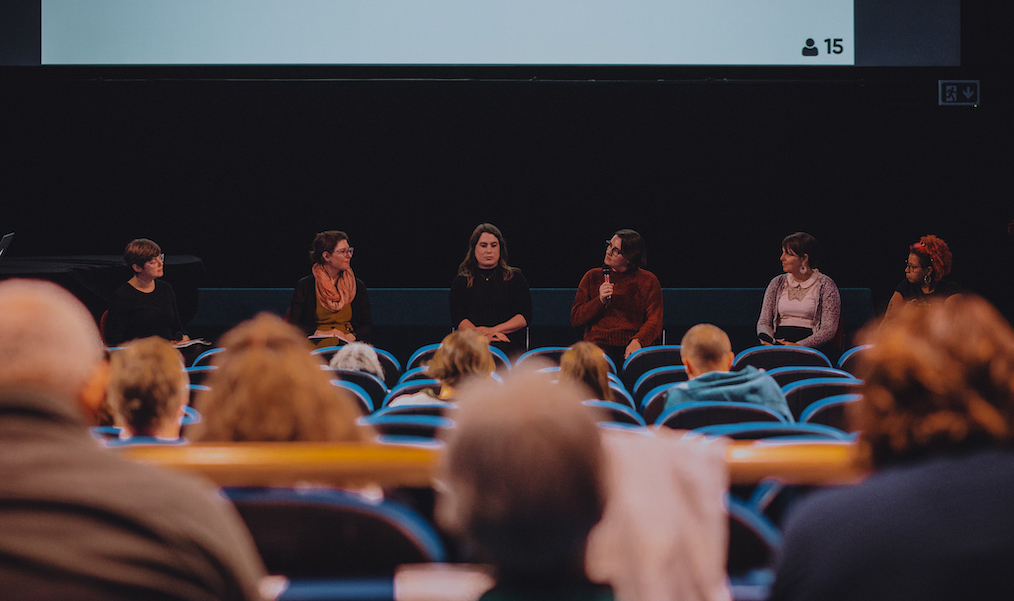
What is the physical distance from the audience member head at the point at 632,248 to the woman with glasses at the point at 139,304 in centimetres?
316

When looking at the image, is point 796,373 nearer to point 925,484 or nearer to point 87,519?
point 925,484

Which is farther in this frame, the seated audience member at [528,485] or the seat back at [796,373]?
the seat back at [796,373]

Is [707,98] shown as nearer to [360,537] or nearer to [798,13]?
[798,13]

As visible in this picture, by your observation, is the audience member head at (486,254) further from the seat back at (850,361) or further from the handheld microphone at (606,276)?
the seat back at (850,361)

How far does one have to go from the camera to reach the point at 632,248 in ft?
16.1

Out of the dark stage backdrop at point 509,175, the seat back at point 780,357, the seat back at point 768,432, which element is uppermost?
the dark stage backdrop at point 509,175

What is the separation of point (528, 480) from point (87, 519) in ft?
1.60

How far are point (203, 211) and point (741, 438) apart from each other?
7.31 metres

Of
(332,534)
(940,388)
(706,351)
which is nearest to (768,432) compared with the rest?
(940,388)

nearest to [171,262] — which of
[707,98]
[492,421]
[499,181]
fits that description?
[499,181]

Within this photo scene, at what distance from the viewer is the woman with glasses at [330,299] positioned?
188 inches

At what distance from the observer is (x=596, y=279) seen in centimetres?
493

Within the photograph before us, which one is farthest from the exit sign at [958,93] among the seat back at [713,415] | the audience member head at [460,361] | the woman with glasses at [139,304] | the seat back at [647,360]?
the woman with glasses at [139,304]

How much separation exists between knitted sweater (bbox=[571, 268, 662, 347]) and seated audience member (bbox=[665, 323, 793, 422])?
2.02 meters
